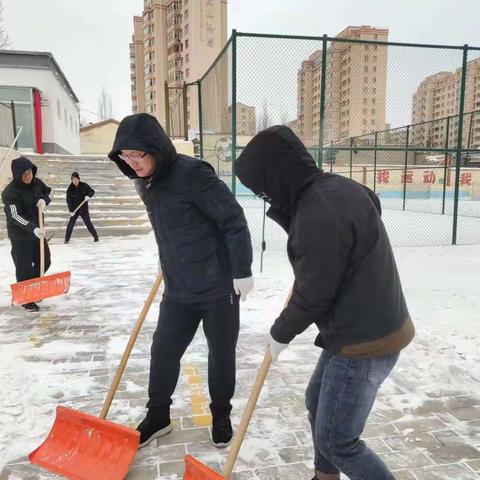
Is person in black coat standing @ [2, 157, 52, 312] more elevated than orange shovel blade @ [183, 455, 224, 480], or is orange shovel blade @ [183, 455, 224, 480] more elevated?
person in black coat standing @ [2, 157, 52, 312]

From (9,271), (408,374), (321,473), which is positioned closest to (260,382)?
(321,473)

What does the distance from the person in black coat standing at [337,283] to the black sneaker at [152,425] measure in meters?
1.28

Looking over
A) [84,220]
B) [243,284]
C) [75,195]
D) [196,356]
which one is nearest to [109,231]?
[84,220]

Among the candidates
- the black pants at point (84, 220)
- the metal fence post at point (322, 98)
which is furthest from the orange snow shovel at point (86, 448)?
the black pants at point (84, 220)

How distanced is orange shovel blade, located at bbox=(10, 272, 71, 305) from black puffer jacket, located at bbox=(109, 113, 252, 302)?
3.46 meters

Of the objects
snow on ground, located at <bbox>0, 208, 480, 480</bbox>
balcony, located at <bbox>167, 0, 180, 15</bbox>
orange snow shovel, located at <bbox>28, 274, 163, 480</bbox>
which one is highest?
balcony, located at <bbox>167, 0, 180, 15</bbox>

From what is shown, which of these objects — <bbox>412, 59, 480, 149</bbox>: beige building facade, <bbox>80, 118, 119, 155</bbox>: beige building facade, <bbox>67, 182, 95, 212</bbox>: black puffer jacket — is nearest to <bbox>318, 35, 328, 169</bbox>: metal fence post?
<bbox>412, 59, 480, 149</bbox>: beige building facade

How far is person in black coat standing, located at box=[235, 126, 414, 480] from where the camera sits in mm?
1594

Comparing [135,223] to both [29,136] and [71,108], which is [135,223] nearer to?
[29,136]

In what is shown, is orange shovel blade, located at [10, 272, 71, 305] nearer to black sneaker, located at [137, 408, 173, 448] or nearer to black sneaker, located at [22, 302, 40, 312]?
black sneaker, located at [22, 302, 40, 312]

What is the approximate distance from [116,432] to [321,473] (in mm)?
1141

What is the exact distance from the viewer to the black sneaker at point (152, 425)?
2.77m

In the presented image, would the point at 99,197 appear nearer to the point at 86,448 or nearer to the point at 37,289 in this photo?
the point at 37,289

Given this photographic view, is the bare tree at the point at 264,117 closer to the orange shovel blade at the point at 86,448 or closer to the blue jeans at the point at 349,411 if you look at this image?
the orange shovel blade at the point at 86,448
